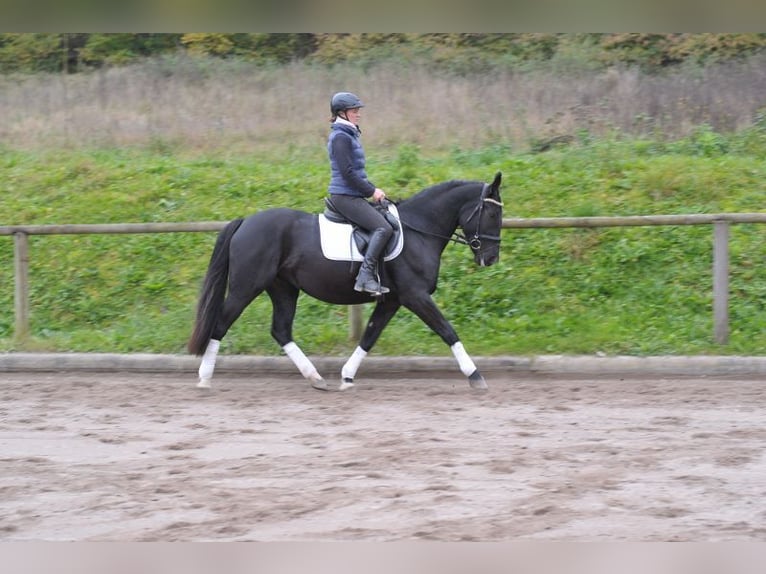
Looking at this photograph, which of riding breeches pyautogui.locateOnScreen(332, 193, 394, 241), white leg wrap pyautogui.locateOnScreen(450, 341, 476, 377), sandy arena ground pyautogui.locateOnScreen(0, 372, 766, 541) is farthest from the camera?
white leg wrap pyautogui.locateOnScreen(450, 341, 476, 377)

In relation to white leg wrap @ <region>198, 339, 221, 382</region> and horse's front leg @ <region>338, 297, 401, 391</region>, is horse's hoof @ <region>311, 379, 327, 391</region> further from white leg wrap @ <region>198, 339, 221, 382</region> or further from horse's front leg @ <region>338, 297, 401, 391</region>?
white leg wrap @ <region>198, 339, 221, 382</region>

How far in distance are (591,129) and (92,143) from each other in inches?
319

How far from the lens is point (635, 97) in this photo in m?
15.0

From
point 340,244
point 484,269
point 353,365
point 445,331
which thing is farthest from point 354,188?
point 484,269

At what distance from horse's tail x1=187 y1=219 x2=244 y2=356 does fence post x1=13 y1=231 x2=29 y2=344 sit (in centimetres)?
255

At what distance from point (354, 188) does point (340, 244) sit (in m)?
0.51

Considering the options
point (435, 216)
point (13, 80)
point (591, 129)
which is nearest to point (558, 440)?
point (435, 216)

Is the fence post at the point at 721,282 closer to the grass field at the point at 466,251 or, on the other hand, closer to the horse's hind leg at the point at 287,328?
the grass field at the point at 466,251

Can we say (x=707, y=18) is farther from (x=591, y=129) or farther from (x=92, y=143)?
(x=92, y=143)

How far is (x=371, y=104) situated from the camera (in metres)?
16.2

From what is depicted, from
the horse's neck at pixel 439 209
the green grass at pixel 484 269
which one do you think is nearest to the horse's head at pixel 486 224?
the horse's neck at pixel 439 209

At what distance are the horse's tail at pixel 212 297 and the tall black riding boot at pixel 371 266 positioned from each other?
1255 millimetres

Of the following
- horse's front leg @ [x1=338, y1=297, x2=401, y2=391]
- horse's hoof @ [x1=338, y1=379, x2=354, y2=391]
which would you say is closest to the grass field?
horse's front leg @ [x1=338, y1=297, x2=401, y2=391]

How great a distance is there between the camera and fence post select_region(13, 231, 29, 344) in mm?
9789
